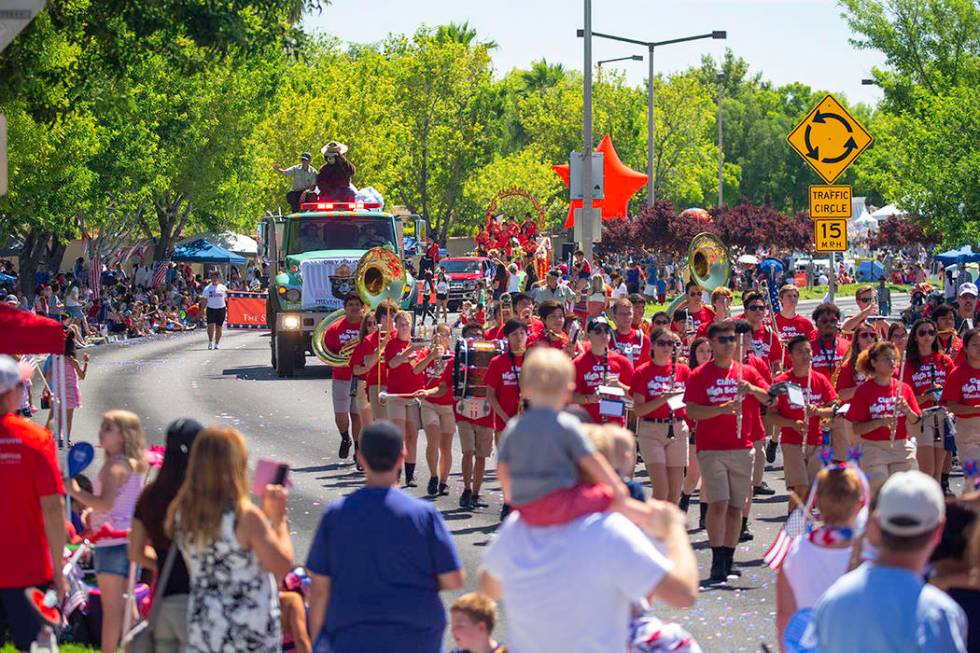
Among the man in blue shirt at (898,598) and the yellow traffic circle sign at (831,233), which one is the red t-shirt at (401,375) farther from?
the man in blue shirt at (898,598)

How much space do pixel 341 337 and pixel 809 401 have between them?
20.7ft

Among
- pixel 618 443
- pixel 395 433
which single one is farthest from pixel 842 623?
pixel 395 433

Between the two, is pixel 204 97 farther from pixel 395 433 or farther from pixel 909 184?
pixel 395 433

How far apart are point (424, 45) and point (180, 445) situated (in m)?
71.9

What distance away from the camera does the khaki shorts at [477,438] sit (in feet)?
47.7

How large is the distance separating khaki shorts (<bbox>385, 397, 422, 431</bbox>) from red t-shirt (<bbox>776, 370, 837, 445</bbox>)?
12.9 ft

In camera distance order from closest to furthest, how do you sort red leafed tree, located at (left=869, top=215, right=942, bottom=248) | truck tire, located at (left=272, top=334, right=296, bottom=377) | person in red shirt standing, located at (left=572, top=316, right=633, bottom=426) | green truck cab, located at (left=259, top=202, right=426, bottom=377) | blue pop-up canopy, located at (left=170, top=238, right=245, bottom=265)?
person in red shirt standing, located at (left=572, top=316, right=633, bottom=426) → green truck cab, located at (left=259, top=202, right=426, bottom=377) → truck tire, located at (left=272, top=334, right=296, bottom=377) → blue pop-up canopy, located at (left=170, top=238, right=245, bottom=265) → red leafed tree, located at (left=869, top=215, right=942, bottom=248)

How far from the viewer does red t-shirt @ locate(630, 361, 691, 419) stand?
41.2 feet

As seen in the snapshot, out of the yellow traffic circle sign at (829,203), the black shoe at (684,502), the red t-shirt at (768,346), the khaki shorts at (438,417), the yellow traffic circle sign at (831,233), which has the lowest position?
the black shoe at (684,502)

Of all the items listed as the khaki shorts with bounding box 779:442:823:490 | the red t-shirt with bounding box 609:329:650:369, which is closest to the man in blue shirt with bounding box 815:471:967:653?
the khaki shorts with bounding box 779:442:823:490

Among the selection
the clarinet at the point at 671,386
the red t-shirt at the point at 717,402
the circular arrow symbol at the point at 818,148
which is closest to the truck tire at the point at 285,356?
the circular arrow symbol at the point at 818,148

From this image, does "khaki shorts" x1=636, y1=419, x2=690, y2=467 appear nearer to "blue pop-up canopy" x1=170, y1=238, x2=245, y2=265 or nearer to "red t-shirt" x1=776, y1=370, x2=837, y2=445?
"red t-shirt" x1=776, y1=370, x2=837, y2=445

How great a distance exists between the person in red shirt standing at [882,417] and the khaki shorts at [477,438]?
3.74 meters

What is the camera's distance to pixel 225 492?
6.12m
